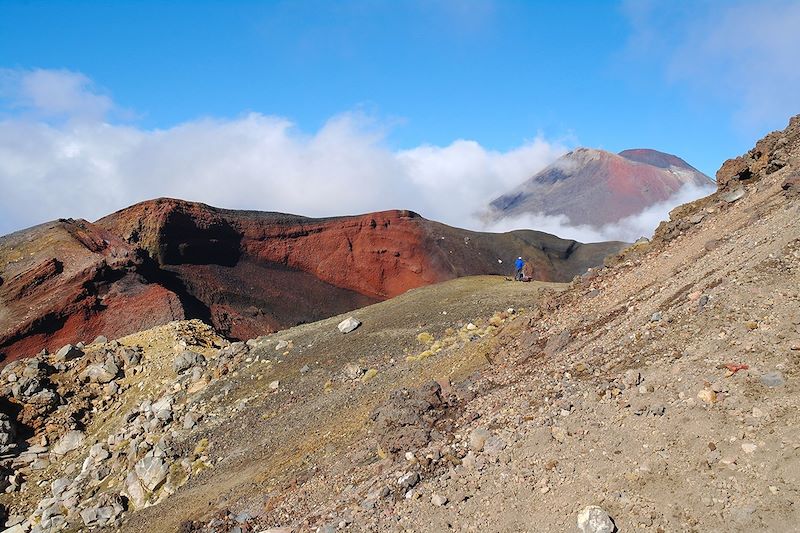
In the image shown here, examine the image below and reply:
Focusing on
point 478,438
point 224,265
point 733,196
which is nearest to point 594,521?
point 478,438

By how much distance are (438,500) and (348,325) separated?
38.7 ft

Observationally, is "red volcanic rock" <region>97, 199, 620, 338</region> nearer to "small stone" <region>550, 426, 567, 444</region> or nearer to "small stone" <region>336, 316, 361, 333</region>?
"small stone" <region>336, 316, 361, 333</region>

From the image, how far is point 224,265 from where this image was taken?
34.0 m

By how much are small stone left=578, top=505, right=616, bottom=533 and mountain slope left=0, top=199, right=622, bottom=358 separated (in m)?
22.6

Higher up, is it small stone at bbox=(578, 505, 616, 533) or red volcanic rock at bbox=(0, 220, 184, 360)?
red volcanic rock at bbox=(0, 220, 184, 360)

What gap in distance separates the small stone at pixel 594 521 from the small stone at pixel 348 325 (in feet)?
42.9

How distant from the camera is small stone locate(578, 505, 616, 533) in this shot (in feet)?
17.5

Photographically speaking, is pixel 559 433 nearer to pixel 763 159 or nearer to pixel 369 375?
pixel 369 375

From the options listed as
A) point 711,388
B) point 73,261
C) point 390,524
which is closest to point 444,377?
point 390,524

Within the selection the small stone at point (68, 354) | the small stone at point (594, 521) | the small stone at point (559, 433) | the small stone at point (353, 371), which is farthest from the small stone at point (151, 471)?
the small stone at point (594, 521)

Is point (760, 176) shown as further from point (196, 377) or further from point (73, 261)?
point (73, 261)

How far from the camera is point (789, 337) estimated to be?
6465mm

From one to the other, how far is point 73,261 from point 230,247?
1067 cm

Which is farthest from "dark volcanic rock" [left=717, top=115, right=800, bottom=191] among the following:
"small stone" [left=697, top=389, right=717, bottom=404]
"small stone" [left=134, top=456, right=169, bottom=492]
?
"small stone" [left=134, top=456, right=169, bottom=492]
